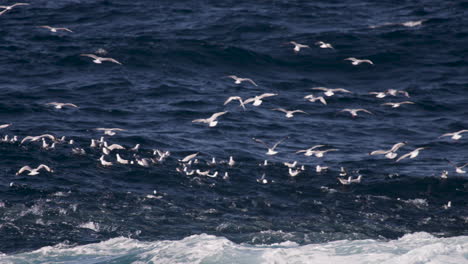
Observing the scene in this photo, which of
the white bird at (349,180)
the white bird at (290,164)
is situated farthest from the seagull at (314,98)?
the white bird at (349,180)

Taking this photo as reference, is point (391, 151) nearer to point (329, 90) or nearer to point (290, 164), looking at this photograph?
point (290, 164)

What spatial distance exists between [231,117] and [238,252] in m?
16.9

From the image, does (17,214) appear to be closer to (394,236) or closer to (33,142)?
(33,142)

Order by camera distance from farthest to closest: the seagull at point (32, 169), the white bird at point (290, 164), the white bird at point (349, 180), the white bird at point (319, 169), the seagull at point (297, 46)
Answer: the seagull at point (297, 46), the white bird at point (290, 164), the white bird at point (319, 169), the white bird at point (349, 180), the seagull at point (32, 169)

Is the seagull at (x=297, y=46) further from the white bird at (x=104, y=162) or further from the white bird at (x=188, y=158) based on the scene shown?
the white bird at (x=104, y=162)

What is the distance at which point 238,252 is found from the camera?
29656mm

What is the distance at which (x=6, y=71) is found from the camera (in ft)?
170

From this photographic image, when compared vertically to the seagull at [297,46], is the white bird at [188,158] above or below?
below

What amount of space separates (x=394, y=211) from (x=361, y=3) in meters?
36.5

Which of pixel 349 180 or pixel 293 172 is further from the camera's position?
pixel 293 172

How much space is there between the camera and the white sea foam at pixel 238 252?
2897 cm

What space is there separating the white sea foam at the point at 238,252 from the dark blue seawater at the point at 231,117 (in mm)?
735

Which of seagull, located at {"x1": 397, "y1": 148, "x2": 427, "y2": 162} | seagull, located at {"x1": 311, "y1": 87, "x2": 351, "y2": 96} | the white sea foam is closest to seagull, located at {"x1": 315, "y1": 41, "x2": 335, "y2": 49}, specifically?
seagull, located at {"x1": 311, "y1": 87, "x2": 351, "y2": 96}

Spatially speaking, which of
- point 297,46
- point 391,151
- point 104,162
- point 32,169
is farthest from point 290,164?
point 297,46
